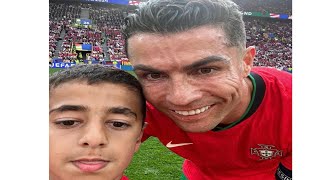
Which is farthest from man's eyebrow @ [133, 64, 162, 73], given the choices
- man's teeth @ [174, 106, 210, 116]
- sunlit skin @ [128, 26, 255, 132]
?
man's teeth @ [174, 106, 210, 116]

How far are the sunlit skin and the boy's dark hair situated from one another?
0.07 ft

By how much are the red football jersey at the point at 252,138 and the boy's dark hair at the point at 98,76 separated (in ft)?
0.57

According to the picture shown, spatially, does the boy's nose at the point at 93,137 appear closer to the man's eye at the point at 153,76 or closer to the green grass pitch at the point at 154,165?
the man's eye at the point at 153,76

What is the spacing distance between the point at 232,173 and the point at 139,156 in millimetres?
1372

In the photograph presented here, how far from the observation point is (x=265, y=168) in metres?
1.05

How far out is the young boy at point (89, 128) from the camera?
2.07 feet

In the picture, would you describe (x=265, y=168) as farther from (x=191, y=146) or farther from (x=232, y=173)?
(x=191, y=146)

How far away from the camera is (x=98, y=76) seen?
0.71 m

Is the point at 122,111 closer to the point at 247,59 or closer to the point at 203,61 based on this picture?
the point at 203,61

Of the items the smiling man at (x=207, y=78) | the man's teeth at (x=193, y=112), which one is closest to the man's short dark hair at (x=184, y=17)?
the smiling man at (x=207, y=78)

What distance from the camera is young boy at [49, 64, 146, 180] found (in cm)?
63
